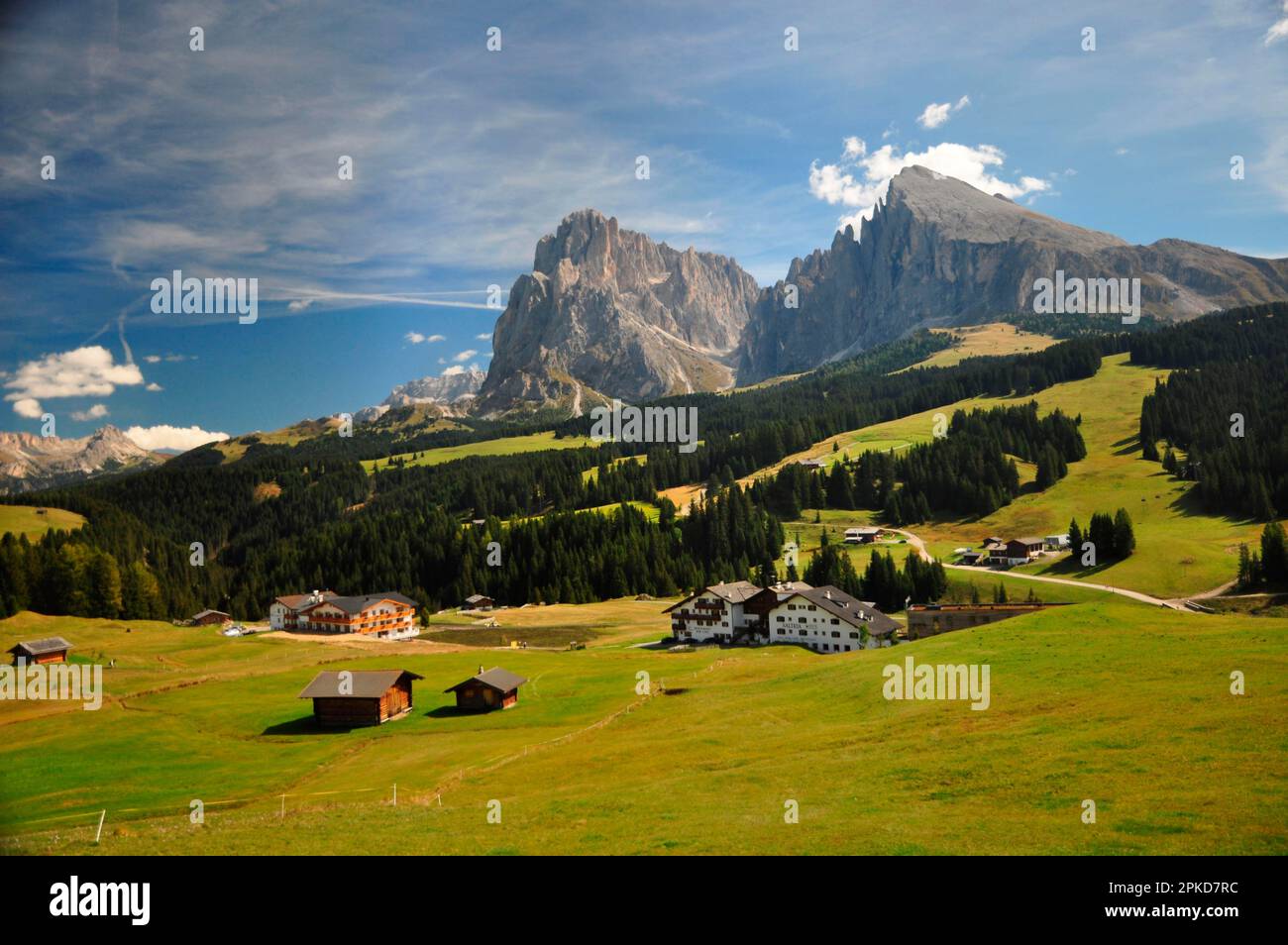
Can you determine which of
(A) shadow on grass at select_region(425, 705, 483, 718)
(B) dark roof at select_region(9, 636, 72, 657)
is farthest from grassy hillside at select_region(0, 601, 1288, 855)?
(B) dark roof at select_region(9, 636, 72, 657)

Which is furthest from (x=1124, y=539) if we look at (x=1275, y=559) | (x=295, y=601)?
(x=295, y=601)

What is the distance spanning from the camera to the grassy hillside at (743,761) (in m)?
19.8

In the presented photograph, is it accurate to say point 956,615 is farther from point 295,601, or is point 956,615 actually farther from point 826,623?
point 295,601

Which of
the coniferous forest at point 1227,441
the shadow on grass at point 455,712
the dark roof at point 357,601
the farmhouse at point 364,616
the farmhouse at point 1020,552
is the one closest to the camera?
the shadow on grass at point 455,712

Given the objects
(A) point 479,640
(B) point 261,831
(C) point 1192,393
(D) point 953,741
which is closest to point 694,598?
(A) point 479,640

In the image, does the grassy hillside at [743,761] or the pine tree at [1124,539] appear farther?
the pine tree at [1124,539]

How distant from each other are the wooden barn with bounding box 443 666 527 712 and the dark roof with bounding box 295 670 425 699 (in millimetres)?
5153

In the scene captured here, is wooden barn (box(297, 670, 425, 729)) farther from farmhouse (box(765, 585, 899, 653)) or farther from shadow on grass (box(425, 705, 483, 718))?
farmhouse (box(765, 585, 899, 653))

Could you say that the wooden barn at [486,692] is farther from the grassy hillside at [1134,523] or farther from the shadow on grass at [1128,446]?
the shadow on grass at [1128,446]

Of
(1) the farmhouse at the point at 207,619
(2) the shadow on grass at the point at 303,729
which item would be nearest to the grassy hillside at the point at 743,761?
(2) the shadow on grass at the point at 303,729

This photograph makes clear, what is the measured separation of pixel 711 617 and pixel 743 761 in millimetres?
63927

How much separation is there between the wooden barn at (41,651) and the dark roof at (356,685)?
49.2 m

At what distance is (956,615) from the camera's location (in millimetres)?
85250
